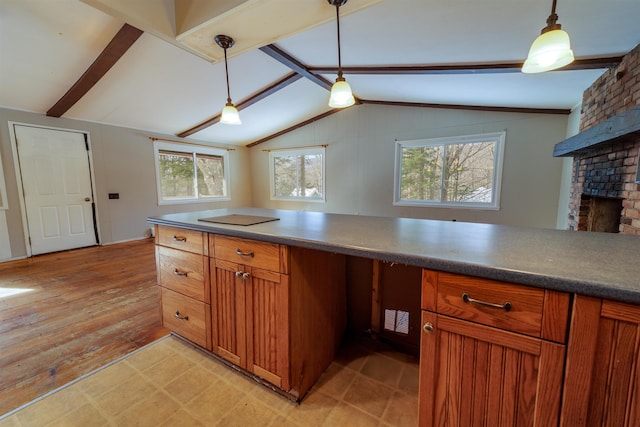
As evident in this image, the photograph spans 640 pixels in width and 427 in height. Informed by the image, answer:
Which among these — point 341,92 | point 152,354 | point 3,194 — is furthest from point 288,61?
point 3,194

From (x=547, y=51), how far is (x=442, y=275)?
1315mm

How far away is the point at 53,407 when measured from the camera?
125cm

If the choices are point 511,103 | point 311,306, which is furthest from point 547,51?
point 511,103

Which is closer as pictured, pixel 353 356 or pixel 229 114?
pixel 353 356

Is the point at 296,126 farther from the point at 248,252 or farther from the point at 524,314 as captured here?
the point at 524,314

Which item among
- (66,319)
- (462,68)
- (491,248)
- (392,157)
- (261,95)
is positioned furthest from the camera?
(392,157)

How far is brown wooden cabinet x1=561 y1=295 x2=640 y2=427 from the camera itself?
0.60m

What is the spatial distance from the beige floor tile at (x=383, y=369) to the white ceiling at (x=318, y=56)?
2148 mm

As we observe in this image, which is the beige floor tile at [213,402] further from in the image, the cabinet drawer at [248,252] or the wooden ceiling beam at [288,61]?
the wooden ceiling beam at [288,61]

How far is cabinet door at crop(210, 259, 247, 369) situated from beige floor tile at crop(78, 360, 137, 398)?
535 millimetres

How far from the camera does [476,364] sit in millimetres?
791

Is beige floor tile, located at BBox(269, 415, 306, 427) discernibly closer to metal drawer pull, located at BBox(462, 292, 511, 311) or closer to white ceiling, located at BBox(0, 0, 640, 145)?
metal drawer pull, located at BBox(462, 292, 511, 311)

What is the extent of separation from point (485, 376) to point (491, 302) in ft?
0.82

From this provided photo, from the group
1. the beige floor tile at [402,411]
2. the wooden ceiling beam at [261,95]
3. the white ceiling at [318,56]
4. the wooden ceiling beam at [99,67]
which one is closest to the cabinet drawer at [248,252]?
the beige floor tile at [402,411]
